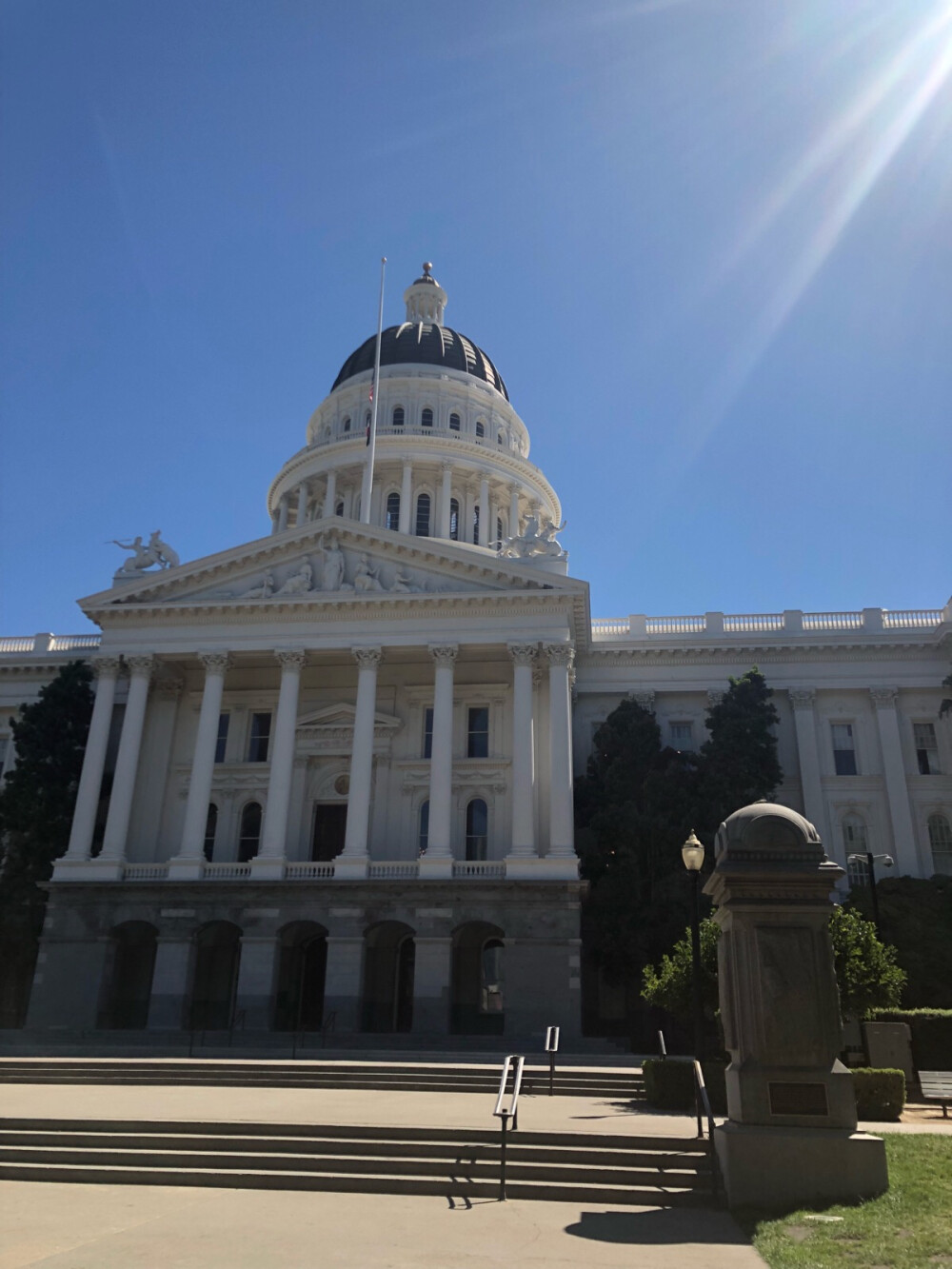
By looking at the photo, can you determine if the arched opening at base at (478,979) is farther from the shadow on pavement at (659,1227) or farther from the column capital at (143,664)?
the shadow on pavement at (659,1227)

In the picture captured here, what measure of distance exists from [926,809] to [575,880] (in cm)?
1764

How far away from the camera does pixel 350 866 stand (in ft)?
118

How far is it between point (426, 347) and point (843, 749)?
119ft

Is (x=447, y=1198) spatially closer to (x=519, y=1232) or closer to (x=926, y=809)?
(x=519, y=1232)

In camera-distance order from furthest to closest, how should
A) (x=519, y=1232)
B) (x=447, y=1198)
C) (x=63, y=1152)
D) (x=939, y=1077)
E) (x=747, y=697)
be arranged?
(x=747, y=697) → (x=939, y=1077) → (x=63, y=1152) → (x=447, y=1198) → (x=519, y=1232)

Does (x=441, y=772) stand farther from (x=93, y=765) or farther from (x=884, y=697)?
(x=884, y=697)

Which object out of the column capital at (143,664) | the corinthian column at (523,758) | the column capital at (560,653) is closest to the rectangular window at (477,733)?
the corinthian column at (523,758)

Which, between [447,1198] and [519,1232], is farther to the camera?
[447,1198]

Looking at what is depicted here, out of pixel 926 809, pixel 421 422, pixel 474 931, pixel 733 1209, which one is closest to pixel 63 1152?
pixel 733 1209

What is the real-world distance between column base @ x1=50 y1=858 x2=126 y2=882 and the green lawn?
102 feet

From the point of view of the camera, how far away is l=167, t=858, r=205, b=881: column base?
3684 centimetres

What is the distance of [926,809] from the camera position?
142ft

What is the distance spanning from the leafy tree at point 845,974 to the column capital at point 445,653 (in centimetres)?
1796

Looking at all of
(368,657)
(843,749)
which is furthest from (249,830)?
(843,749)
